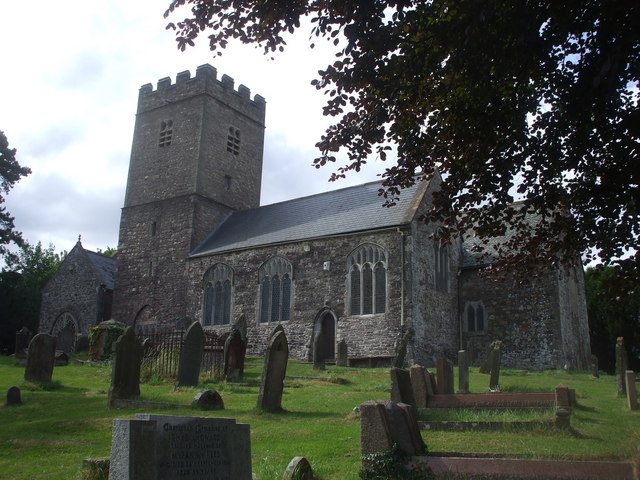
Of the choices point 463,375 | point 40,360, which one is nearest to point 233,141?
point 40,360

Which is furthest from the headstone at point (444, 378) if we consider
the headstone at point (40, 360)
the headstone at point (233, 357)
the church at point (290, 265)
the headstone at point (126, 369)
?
the headstone at point (40, 360)

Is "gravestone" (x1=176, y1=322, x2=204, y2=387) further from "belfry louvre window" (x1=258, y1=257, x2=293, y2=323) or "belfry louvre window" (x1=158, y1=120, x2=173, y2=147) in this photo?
"belfry louvre window" (x1=158, y1=120, x2=173, y2=147)

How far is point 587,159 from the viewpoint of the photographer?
7656 mm

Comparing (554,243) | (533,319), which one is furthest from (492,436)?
(533,319)

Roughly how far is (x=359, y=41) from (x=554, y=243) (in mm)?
3464

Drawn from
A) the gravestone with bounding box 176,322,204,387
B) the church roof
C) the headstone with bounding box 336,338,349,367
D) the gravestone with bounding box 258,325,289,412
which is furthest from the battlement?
the gravestone with bounding box 258,325,289,412

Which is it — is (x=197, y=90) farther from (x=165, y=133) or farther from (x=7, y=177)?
(x=7, y=177)

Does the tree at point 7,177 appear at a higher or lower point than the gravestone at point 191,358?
higher

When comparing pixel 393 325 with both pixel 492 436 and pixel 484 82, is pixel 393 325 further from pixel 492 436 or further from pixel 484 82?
pixel 484 82

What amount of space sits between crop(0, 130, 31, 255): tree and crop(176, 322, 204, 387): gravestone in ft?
84.7

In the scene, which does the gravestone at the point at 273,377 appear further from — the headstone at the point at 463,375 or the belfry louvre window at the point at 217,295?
the belfry louvre window at the point at 217,295

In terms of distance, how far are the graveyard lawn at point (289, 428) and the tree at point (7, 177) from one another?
22240 millimetres

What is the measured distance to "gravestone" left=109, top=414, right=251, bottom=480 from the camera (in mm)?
5223

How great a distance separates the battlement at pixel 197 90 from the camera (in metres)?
36.5
